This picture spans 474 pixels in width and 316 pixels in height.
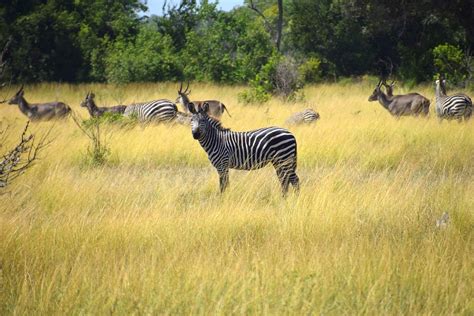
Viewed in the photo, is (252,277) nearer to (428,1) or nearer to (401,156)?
(401,156)

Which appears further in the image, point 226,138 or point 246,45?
point 246,45

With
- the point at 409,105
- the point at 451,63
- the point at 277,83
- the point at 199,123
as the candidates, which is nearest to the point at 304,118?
the point at 409,105

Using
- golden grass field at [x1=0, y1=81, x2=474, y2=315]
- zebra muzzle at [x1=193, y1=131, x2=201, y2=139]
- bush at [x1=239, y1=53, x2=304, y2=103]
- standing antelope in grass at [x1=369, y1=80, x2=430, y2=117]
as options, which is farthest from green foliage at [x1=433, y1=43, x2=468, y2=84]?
zebra muzzle at [x1=193, y1=131, x2=201, y2=139]

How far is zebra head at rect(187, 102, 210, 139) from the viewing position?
7832 mm

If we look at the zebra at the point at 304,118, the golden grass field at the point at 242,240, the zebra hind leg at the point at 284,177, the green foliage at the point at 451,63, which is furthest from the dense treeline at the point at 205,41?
the zebra hind leg at the point at 284,177

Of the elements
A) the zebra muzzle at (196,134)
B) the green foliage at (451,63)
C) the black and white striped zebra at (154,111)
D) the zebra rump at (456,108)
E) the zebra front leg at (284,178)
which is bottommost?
the black and white striped zebra at (154,111)

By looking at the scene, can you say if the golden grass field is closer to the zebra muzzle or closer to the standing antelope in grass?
the zebra muzzle

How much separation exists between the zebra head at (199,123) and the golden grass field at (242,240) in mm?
734

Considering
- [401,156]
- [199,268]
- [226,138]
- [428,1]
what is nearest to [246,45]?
[428,1]

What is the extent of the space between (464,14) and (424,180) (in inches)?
552

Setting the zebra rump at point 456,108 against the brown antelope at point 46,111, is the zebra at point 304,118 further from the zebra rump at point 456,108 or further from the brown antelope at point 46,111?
the brown antelope at point 46,111

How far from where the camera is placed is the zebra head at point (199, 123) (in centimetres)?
783

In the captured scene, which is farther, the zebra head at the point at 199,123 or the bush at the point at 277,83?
the bush at the point at 277,83

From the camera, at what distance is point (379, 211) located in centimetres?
623
